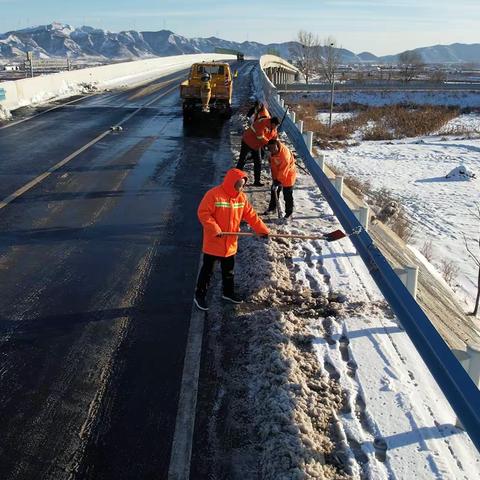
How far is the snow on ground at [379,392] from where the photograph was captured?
13.0 feet

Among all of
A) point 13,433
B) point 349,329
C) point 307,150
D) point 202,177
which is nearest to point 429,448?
point 349,329

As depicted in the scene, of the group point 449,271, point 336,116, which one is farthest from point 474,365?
point 336,116

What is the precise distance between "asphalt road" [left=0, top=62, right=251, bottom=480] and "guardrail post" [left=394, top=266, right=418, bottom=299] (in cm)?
208

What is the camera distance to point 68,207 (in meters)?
9.55

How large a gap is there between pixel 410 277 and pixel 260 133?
6.35 metres

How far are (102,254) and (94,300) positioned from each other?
4.59ft

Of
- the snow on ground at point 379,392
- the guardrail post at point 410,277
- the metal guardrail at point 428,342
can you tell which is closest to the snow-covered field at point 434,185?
the snow on ground at point 379,392

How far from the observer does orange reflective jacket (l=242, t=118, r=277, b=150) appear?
1084 centimetres

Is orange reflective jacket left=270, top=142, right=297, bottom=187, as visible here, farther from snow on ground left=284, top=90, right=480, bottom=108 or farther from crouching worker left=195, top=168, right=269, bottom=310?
snow on ground left=284, top=90, right=480, bottom=108

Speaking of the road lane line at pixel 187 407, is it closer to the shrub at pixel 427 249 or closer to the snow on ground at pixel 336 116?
the shrub at pixel 427 249

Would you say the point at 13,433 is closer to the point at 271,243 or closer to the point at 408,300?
the point at 408,300

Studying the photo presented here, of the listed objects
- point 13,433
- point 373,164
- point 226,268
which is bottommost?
point 373,164

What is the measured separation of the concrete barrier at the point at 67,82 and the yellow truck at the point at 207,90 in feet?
24.1

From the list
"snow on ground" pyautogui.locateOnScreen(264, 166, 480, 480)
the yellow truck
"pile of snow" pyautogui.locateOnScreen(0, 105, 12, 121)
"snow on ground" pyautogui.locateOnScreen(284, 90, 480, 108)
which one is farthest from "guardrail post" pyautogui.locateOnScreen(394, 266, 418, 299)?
"snow on ground" pyautogui.locateOnScreen(284, 90, 480, 108)
